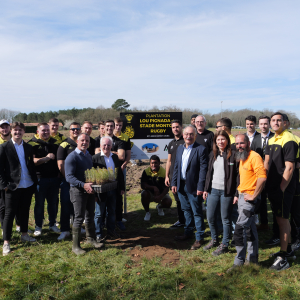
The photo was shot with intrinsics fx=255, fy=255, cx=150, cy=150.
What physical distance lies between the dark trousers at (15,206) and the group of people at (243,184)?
2.93 meters

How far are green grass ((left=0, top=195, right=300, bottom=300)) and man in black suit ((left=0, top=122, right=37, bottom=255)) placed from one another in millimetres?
503

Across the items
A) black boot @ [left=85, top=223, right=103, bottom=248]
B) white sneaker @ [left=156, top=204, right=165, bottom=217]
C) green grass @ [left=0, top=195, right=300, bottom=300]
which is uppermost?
black boot @ [left=85, top=223, right=103, bottom=248]

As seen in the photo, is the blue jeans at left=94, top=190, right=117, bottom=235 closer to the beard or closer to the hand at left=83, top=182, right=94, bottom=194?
the hand at left=83, top=182, right=94, bottom=194

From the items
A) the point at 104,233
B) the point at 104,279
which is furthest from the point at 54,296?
the point at 104,233

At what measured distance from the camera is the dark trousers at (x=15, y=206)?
185 inches

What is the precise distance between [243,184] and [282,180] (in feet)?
2.34

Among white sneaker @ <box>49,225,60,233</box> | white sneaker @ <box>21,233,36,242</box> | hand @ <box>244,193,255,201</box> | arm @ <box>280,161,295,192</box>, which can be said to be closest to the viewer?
hand @ <box>244,193,255,201</box>

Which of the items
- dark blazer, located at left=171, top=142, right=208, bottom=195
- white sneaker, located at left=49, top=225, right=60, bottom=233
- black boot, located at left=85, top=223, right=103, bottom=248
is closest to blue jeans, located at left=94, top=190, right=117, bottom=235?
black boot, located at left=85, top=223, right=103, bottom=248

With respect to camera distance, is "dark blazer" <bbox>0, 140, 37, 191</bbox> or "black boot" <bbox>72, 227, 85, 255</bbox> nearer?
"black boot" <bbox>72, 227, 85, 255</bbox>

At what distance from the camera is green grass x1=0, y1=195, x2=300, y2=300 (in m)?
3.29

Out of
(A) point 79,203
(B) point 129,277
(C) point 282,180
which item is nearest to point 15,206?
(A) point 79,203

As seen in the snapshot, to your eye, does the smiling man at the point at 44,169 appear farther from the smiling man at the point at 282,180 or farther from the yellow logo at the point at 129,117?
the smiling man at the point at 282,180

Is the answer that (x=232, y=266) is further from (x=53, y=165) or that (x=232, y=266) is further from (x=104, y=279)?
(x=53, y=165)

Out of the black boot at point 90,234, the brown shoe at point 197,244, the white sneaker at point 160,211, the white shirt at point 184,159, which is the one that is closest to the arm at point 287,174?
the white shirt at point 184,159
